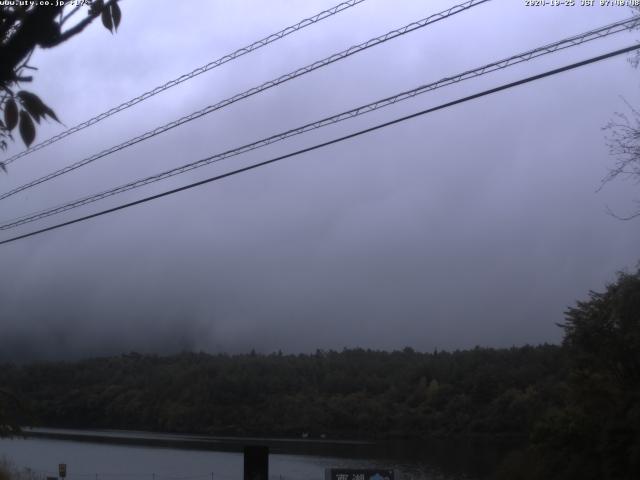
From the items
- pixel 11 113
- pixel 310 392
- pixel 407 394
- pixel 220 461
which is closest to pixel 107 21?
pixel 11 113

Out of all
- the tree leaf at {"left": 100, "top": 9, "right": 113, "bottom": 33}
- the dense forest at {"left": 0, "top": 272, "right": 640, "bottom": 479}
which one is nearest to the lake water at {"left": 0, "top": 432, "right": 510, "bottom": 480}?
the dense forest at {"left": 0, "top": 272, "right": 640, "bottom": 479}

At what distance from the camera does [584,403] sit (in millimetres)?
29094

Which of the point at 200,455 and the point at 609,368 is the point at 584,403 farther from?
the point at 200,455

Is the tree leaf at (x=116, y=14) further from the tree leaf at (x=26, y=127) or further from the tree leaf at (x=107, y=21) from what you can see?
the tree leaf at (x=26, y=127)

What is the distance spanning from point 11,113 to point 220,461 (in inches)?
2505

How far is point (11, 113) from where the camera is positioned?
3756mm

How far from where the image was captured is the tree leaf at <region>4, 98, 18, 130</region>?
12.3 feet

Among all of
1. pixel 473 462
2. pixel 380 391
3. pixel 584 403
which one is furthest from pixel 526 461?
pixel 380 391

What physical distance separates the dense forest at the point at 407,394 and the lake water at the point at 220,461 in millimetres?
4109

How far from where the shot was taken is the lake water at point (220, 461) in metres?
49.1

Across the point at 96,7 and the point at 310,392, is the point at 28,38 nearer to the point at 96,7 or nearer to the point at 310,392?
the point at 96,7

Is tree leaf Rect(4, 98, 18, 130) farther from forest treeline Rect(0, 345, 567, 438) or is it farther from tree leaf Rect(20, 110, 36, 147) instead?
forest treeline Rect(0, 345, 567, 438)

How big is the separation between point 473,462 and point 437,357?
45536 mm

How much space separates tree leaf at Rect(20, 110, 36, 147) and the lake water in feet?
131
